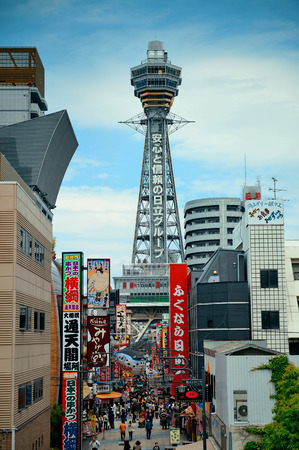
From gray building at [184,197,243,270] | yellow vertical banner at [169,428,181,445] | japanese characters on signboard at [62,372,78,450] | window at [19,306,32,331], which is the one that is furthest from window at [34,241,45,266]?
gray building at [184,197,243,270]

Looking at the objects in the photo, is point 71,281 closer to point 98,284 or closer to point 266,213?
point 98,284

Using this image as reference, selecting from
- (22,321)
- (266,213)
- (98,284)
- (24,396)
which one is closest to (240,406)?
(24,396)

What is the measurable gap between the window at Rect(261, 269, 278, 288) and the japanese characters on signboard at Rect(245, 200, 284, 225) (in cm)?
414

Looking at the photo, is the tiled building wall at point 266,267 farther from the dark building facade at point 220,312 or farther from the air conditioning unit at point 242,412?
the air conditioning unit at point 242,412

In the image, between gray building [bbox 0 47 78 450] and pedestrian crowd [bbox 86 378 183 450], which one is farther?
pedestrian crowd [bbox 86 378 183 450]

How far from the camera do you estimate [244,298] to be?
60.2m

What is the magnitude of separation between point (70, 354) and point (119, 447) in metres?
6.47

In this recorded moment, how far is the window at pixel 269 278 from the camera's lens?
2351 inches

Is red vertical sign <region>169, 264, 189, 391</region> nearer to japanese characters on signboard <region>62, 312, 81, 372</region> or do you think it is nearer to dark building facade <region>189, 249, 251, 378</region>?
dark building facade <region>189, 249, 251, 378</region>

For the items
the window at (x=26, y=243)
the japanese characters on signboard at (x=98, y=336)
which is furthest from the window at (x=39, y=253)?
the japanese characters on signboard at (x=98, y=336)

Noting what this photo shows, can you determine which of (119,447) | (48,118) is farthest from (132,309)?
(119,447)

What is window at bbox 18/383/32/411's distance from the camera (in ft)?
97.0

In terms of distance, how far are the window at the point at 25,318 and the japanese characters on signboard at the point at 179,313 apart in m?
34.8

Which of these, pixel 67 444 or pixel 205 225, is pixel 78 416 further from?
pixel 205 225
